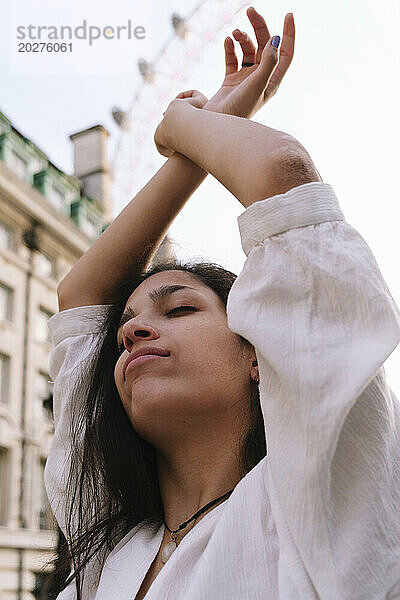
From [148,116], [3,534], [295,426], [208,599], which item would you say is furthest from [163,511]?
[148,116]

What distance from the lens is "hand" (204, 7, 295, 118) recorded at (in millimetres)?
1544

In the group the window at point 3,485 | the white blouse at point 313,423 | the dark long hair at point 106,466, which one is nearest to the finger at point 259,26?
the dark long hair at point 106,466

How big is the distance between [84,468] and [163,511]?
0.20 meters

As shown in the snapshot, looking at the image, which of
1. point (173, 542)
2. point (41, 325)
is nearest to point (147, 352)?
point (173, 542)

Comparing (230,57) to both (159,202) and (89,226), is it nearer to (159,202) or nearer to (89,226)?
(159,202)

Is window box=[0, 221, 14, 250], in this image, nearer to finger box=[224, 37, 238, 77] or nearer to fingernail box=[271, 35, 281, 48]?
A: finger box=[224, 37, 238, 77]

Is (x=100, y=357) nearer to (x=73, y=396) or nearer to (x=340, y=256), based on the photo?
(x=73, y=396)

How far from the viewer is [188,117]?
1.44 metres

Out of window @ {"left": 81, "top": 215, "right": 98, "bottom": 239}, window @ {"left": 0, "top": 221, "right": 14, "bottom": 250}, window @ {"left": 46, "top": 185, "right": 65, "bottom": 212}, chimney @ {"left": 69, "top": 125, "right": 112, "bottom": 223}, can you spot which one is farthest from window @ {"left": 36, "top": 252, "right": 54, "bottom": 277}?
chimney @ {"left": 69, "top": 125, "right": 112, "bottom": 223}

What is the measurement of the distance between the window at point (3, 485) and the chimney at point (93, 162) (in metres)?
11.1

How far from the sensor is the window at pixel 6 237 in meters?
18.0

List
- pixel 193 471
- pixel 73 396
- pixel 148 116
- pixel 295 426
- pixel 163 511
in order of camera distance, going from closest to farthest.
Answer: pixel 295 426 < pixel 193 471 < pixel 163 511 < pixel 73 396 < pixel 148 116

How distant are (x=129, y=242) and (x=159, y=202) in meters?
0.13

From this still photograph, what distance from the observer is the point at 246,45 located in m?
1.66
